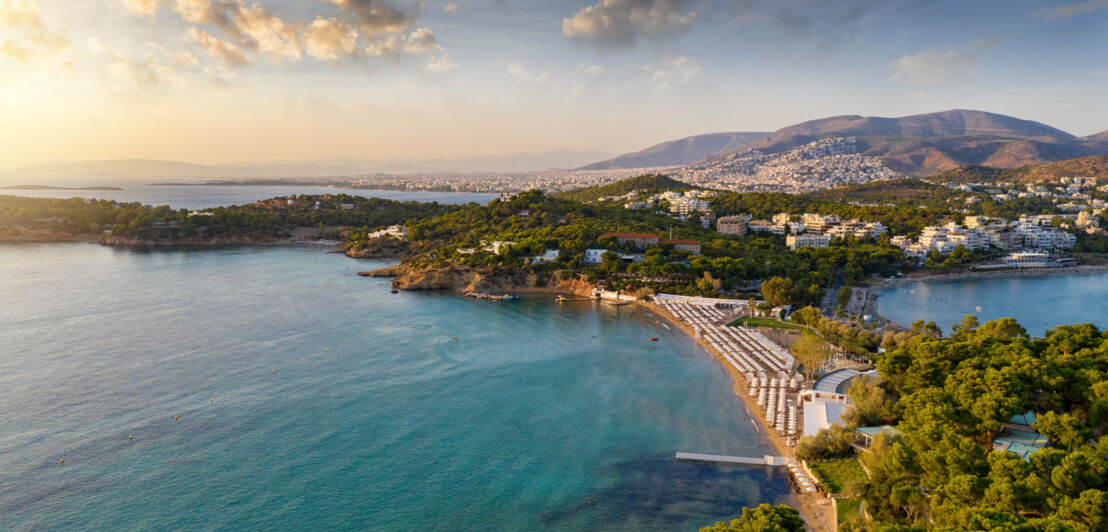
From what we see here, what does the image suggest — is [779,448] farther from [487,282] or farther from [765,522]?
[487,282]

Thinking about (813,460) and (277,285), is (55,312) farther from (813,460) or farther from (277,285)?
(813,460)

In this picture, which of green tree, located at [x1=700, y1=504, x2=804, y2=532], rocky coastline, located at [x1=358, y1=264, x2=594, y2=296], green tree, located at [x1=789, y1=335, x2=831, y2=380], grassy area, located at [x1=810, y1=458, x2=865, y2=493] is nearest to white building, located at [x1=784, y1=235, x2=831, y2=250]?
rocky coastline, located at [x1=358, y1=264, x2=594, y2=296]

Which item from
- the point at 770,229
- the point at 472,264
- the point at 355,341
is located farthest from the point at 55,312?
the point at 770,229

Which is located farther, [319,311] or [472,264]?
[472,264]

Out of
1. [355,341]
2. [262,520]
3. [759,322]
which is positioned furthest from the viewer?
[759,322]

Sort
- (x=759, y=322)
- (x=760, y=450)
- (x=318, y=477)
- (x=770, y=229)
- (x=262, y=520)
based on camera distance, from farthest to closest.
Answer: (x=770, y=229)
(x=759, y=322)
(x=760, y=450)
(x=318, y=477)
(x=262, y=520)

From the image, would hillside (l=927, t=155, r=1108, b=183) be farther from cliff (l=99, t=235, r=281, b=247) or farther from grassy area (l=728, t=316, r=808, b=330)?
cliff (l=99, t=235, r=281, b=247)

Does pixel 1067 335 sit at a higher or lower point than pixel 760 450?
higher
